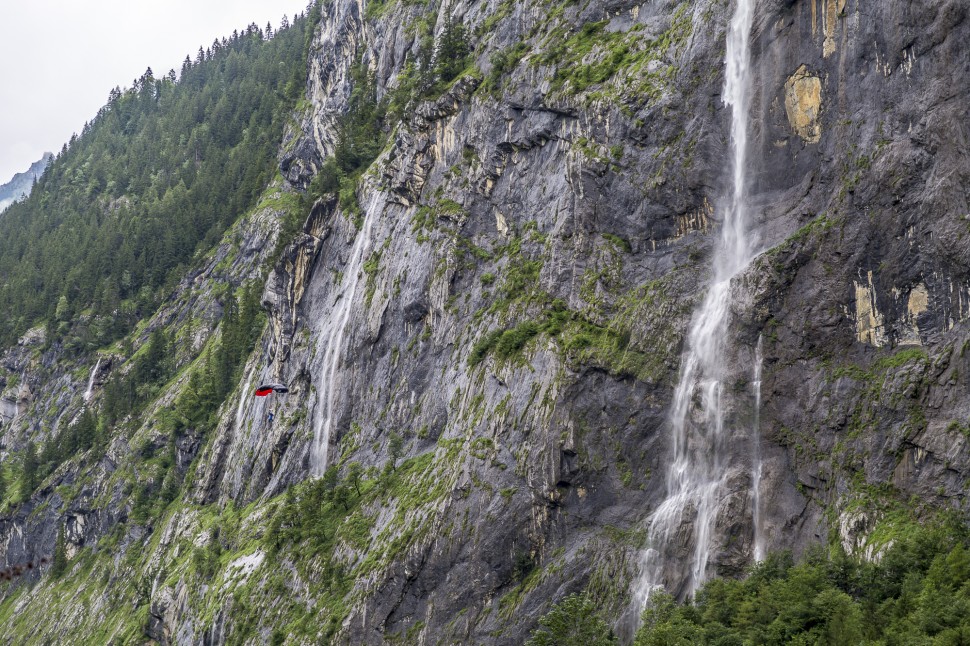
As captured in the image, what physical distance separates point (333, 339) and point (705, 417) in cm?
4264

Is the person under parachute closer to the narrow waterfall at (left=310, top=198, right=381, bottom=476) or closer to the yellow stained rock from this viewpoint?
the narrow waterfall at (left=310, top=198, right=381, bottom=476)

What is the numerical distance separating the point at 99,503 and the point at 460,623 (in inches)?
2971

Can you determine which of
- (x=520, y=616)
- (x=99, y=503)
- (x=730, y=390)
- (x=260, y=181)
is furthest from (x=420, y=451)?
(x=260, y=181)

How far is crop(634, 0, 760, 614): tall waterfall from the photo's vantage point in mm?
51344

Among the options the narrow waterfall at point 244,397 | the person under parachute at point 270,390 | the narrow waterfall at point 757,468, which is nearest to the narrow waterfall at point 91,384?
the narrow waterfall at point 244,397

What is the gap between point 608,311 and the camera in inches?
2442

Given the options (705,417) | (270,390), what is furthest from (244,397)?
(705,417)

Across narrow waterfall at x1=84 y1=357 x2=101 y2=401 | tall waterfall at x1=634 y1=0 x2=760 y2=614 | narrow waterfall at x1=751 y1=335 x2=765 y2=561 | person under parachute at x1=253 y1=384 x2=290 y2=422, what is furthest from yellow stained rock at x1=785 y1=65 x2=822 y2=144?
narrow waterfall at x1=84 y1=357 x2=101 y2=401

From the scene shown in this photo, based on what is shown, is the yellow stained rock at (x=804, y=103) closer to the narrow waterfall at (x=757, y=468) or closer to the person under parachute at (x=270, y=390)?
the narrow waterfall at (x=757, y=468)

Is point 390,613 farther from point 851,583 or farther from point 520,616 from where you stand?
point 851,583

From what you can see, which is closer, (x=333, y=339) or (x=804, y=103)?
(x=804, y=103)

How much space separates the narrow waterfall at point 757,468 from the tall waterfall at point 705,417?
0.81m

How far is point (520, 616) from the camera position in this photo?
181ft

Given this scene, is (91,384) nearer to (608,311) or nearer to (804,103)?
(608,311)
